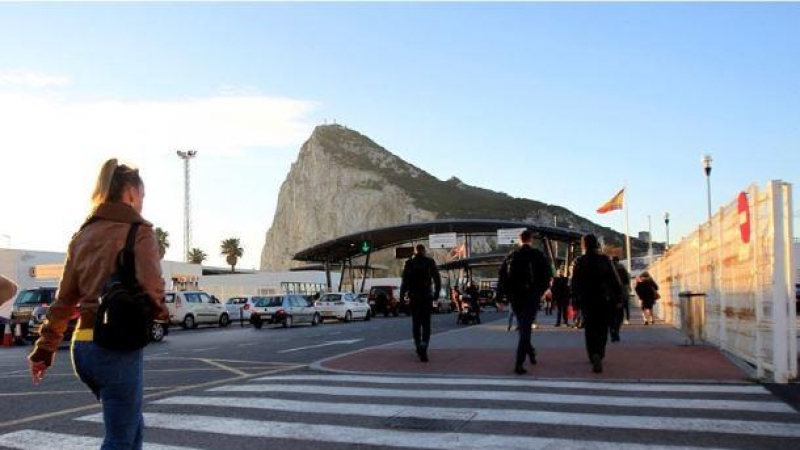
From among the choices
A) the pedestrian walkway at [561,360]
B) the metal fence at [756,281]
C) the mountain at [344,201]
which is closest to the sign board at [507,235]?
the pedestrian walkway at [561,360]

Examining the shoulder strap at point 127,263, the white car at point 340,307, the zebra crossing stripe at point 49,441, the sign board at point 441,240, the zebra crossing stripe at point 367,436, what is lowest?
the white car at point 340,307

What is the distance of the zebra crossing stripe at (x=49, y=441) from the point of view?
6012mm

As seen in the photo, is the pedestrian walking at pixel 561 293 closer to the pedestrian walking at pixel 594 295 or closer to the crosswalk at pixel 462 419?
the pedestrian walking at pixel 594 295

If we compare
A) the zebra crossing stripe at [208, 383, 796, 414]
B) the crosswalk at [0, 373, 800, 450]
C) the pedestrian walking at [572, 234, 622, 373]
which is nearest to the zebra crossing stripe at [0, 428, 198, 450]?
the crosswalk at [0, 373, 800, 450]

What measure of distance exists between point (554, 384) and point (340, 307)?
90.2 ft

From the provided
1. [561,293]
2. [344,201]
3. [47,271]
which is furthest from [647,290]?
[344,201]

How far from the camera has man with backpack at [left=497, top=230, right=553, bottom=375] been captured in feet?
32.9

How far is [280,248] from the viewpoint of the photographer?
15625cm

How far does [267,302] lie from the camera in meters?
31.5

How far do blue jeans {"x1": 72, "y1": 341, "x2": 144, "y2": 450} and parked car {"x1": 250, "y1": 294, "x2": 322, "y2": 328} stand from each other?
27537 millimetres

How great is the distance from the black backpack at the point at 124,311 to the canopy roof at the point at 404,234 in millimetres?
50518

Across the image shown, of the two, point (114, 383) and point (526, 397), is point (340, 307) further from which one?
point (114, 383)

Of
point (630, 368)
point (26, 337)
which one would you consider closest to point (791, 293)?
point (630, 368)

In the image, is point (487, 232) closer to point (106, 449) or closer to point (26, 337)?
point (26, 337)
